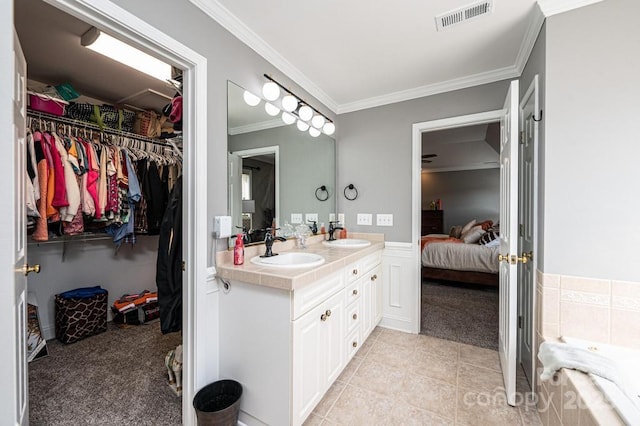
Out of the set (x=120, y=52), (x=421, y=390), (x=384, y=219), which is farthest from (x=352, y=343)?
(x=120, y=52)

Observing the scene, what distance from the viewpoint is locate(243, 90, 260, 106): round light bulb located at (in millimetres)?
1776

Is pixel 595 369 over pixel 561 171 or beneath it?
beneath

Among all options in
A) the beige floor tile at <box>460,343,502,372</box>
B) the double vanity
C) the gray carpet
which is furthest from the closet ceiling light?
the beige floor tile at <box>460,343,502,372</box>

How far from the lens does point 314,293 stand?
58.3 inches

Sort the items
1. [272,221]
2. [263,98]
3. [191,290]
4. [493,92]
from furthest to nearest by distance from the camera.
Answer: [493,92] < [272,221] < [263,98] < [191,290]

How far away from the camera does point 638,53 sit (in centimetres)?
133

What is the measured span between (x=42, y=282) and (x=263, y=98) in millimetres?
2664

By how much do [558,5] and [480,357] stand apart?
2458 millimetres

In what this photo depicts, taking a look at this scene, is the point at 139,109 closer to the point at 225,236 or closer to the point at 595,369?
the point at 225,236

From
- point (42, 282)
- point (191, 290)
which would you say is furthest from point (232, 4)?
point (42, 282)

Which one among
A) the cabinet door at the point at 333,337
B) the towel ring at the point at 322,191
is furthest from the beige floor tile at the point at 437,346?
the towel ring at the point at 322,191

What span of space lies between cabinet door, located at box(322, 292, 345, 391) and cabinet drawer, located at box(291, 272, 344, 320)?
62 mm

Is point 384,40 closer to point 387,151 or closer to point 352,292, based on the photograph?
point 387,151

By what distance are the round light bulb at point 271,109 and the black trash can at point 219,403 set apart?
184 centimetres
